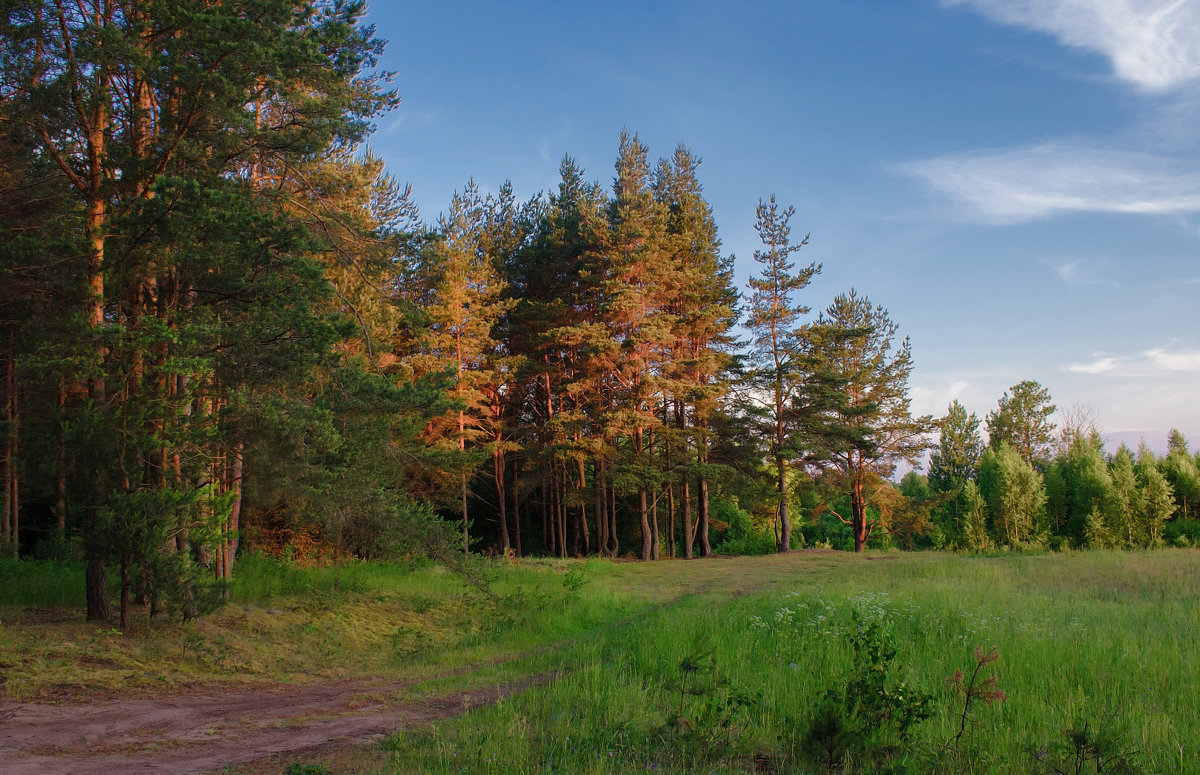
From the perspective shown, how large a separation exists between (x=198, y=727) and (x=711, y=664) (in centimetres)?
454

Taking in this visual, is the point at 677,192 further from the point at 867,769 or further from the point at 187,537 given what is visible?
the point at 867,769

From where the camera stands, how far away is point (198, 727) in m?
5.88

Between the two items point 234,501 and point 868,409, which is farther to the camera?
point 868,409

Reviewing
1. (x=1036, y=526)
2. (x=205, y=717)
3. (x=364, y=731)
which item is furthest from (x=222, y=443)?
(x=1036, y=526)

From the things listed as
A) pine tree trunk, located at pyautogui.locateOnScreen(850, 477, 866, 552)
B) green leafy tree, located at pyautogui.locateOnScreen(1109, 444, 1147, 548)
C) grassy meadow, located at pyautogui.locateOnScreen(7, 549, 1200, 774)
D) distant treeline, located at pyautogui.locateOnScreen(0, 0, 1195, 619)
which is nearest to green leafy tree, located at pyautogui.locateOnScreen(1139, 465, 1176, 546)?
green leafy tree, located at pyautogui.locateOnScreen(1109, 444, 1147, 548)

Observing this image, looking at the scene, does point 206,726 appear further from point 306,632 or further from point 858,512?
point 858,512

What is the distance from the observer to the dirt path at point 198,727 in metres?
4.78

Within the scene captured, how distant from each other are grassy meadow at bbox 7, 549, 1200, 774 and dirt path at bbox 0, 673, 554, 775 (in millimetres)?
521

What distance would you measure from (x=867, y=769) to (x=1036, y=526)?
3554 cm

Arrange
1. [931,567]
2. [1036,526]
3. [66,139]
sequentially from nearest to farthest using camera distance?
[66,139], [931,567], [1036,526]

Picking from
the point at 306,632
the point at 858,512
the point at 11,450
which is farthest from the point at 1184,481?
the point at 11,450

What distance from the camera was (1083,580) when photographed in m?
14.9

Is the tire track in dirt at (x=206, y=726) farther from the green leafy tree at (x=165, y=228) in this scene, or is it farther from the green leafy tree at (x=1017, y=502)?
the green leafy tree at (x=1017, y=502)

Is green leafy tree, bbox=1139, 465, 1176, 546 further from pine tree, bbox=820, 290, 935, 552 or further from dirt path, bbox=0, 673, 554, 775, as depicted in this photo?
dirt path, bbox=0, 673, 554, 775
